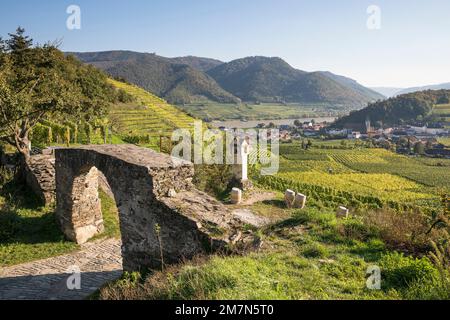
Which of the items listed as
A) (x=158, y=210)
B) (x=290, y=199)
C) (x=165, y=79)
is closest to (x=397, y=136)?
(x=290, y=199)

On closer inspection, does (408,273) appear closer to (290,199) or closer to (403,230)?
(403,230)

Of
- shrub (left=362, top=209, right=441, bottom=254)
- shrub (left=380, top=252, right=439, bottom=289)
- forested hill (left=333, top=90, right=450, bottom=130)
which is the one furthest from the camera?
forested hill (left=333, top=90, right=450, bottom=130)

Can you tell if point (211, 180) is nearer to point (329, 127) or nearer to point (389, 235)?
point (389, 235)

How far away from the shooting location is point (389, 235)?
820 centimetres

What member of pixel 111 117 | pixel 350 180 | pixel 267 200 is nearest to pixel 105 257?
pixel 267 200

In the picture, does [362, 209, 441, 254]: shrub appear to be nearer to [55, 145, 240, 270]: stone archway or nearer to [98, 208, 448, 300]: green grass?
[98, 208, 448, 300]: green grass

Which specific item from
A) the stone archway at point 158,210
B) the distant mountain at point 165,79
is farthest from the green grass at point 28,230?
the distant mountain at point 165,79

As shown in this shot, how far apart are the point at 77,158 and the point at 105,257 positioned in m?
3.11

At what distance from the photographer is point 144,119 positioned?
120ft

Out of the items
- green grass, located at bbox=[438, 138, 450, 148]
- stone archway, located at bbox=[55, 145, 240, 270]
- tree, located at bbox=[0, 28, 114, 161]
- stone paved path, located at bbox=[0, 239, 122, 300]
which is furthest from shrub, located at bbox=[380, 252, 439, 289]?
green grass, located at bbox=[438, 138, 450, 148]

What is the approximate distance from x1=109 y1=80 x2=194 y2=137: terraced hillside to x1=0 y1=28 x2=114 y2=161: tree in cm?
246

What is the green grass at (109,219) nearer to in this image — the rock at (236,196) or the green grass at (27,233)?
the green grass at (27,233)

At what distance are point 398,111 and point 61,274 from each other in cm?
14027

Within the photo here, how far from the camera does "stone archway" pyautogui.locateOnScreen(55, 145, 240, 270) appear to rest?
7.48 metres
